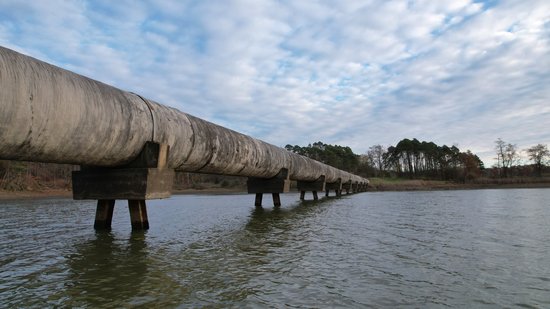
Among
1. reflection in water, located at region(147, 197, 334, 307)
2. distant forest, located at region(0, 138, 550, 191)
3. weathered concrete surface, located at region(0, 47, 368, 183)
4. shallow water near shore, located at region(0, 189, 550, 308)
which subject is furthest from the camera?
distant forest, located at region(0, 138, 550, 191)

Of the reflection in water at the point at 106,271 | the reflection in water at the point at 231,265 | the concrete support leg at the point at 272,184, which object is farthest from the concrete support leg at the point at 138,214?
the concrete support leg at the point at 272,184

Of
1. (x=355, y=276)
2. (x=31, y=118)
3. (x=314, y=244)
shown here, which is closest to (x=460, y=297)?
(x=355, y=276)

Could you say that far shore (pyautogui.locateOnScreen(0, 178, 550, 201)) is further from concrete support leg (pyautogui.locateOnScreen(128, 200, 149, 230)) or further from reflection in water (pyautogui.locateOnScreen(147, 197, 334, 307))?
reflection in water (pyautogui.locateOnScreen(147, 197, 334, 307))

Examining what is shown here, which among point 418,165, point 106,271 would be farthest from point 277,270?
point 418,165

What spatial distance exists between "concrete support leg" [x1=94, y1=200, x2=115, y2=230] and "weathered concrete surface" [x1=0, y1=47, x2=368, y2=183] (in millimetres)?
2051

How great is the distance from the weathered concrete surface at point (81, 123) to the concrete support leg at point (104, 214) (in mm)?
2051

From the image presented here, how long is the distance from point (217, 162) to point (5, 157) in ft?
18.2

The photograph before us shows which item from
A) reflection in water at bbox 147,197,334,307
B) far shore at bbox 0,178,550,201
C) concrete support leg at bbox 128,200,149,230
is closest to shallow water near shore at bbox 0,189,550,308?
reflection in water at bbox 147,197,334,307

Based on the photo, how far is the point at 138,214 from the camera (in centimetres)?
842

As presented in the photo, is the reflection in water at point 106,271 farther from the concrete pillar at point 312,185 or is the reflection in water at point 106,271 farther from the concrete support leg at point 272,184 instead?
the concrete pillar at point 312,185

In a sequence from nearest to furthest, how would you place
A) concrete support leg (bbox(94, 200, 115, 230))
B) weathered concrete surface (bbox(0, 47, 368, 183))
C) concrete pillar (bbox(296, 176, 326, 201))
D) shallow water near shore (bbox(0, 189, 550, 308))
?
shallow water near shore (bbox(0, 189, 550, 308)) → weathered concrete surface (bbox(0, 47, 368, 183)) → concrete support leg (bbox(94, 200, 115, 230)) → concrete pillar (bbox(296, 176, 326, 201))

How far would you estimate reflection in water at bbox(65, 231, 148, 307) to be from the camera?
365 cm

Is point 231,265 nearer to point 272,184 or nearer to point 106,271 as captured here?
point 106,271

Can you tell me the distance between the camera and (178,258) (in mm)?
5586
